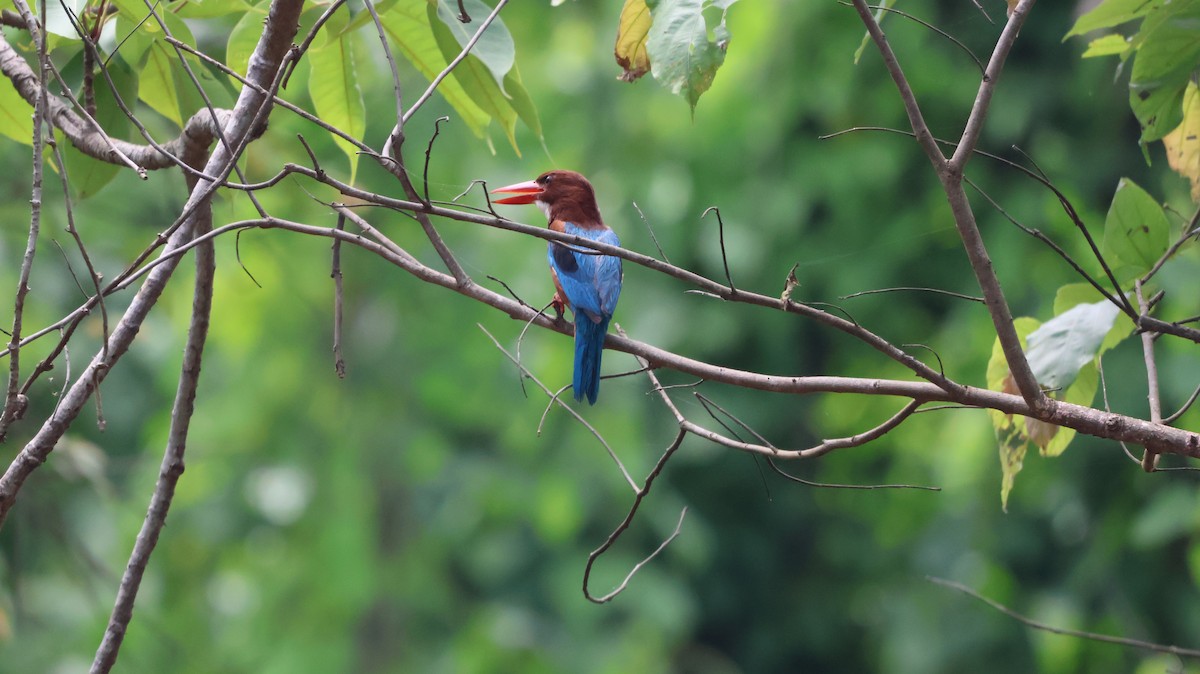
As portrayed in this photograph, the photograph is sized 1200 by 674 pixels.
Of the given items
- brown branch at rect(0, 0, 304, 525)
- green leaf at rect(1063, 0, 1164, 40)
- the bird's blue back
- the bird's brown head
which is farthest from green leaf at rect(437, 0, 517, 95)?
the bird's brown head

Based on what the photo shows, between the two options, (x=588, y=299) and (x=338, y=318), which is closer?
(x=338, y=318)

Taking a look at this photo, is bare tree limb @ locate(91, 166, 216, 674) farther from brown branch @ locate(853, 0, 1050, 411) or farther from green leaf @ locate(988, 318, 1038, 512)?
green leaf @ locate(988, 318, 1038, 512)

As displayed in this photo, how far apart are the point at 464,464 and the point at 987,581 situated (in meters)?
2.87

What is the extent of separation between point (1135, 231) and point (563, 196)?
2.36 meters

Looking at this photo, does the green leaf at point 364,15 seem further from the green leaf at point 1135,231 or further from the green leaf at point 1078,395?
the green leaf at point 1078,395

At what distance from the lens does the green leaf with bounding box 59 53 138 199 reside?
2025mm

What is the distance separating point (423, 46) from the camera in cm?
190

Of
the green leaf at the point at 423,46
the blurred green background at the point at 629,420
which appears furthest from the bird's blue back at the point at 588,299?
the blurred green background at the point at 629,420

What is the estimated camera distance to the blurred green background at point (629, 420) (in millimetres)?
5324

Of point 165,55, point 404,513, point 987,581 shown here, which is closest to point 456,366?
point 404,513

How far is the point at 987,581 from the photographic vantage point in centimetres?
518

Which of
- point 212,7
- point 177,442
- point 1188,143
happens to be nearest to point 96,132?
point 212,7

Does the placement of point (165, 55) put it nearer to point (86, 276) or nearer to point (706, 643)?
point (86, 276)

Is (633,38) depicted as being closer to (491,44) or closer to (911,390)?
(491,44)
